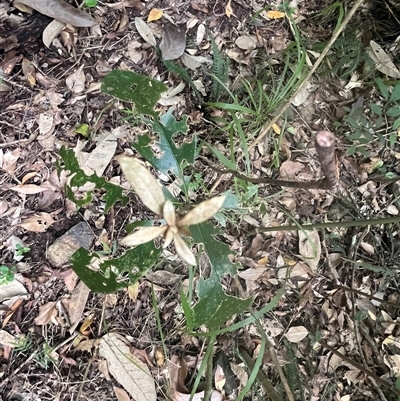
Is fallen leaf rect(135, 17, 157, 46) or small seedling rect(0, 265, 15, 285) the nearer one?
small seedling rect(0, 265, 15, 285)

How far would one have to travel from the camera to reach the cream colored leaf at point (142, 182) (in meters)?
0.66

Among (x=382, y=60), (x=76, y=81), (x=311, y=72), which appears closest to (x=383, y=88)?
(x=382, y=60)

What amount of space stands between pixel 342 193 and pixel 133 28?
0.80m

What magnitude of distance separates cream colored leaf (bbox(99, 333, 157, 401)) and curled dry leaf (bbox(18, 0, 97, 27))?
0.85 meters

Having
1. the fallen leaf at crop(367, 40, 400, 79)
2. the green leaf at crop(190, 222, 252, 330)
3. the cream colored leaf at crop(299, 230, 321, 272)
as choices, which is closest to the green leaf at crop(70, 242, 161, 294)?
the green leaf at crop(190, 222, 252, 330)

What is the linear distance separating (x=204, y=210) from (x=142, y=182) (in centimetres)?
9

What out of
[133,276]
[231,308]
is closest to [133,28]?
[133,276]

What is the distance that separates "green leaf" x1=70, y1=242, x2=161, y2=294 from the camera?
998 millimetres

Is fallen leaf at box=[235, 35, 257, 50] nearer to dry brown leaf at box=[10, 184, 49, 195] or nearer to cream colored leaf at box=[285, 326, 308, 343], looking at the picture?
dry brown leaf at box=[10, 184, 49, 195]

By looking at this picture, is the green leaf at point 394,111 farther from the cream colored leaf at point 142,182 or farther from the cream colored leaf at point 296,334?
the cream colored leaf at point 142,182

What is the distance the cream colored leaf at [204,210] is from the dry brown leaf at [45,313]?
29.2 inches

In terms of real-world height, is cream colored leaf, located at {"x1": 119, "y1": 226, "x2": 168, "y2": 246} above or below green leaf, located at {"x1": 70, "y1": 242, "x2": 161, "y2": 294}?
above

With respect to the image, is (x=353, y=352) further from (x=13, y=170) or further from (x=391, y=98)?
(x=13, y=170)

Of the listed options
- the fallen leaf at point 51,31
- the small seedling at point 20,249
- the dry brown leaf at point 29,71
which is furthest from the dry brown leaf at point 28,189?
the fallen leaf at point 51,31
